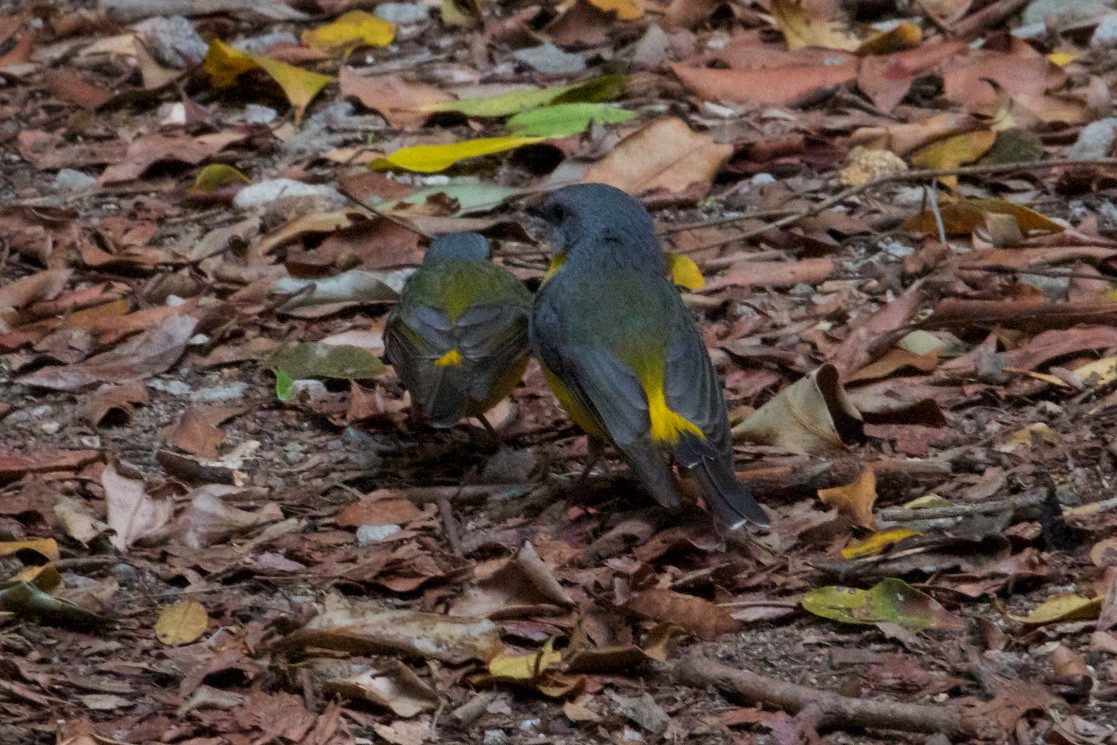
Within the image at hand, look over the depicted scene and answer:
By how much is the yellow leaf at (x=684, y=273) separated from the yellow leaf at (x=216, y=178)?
7.61 ft

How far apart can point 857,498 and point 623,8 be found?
499cm

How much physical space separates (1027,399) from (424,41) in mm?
4903

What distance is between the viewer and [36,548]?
4.87 m

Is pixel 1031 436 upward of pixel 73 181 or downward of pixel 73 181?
upward

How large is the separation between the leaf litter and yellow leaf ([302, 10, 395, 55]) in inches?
1.3

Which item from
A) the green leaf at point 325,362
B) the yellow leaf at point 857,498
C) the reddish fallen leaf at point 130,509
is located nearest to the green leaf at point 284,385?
the green leaf at point 325,362

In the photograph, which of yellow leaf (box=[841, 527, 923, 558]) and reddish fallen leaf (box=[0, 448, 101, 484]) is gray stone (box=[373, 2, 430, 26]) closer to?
reddish fallen leaf (box=[0, 448, 101, 484])

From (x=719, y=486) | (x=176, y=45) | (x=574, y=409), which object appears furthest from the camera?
(x=176, y=45)

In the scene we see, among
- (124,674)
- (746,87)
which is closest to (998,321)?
(746,87)

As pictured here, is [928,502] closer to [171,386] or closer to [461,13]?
[171,386]

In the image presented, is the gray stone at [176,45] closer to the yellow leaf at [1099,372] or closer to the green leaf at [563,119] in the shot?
the green leaf at [563,119]

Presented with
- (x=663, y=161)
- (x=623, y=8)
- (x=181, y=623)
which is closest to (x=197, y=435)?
(x=181, y=623)

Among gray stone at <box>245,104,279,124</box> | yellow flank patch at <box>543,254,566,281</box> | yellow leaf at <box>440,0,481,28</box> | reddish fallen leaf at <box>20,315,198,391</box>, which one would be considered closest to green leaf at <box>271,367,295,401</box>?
reddish fallen leaf at <box>20,315,198,391</box>

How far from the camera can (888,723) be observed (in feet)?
13.2
